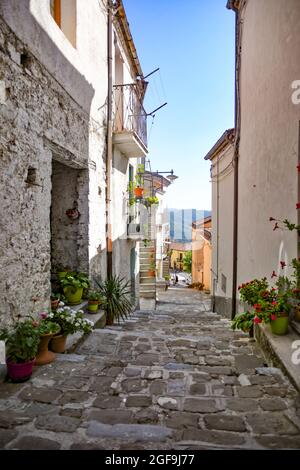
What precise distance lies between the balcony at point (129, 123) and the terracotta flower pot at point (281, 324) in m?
5.34

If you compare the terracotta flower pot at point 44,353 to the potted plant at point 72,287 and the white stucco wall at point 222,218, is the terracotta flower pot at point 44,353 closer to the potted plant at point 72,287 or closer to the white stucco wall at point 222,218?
the potted plant at point 72,287

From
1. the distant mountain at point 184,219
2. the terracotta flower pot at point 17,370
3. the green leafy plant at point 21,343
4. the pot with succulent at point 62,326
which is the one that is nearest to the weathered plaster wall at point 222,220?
the pot with succulent at point 62,326

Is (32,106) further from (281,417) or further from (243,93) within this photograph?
(243,93)

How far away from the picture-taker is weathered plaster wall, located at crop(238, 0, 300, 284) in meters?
4.35

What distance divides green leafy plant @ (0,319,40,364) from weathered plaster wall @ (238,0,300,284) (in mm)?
3364

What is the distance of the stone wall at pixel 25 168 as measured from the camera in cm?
345

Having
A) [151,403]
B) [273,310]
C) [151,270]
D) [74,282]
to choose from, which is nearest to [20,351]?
[151,403]

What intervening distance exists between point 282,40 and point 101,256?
503cm

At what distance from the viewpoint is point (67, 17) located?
17.8 ft

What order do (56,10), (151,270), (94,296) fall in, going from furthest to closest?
(151,270)
(94,296)
(56,10)

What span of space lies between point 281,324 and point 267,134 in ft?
10.4

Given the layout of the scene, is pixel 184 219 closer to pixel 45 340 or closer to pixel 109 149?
pixel 109 149

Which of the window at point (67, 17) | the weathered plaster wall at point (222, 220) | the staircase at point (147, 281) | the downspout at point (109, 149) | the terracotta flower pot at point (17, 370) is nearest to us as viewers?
the terracotta flower pot at point (17, 370)

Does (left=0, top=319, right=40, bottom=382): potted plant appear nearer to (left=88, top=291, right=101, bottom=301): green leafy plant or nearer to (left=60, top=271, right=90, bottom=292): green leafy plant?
(left=60, top=271, right=90, bottom=292): green leafy plant
